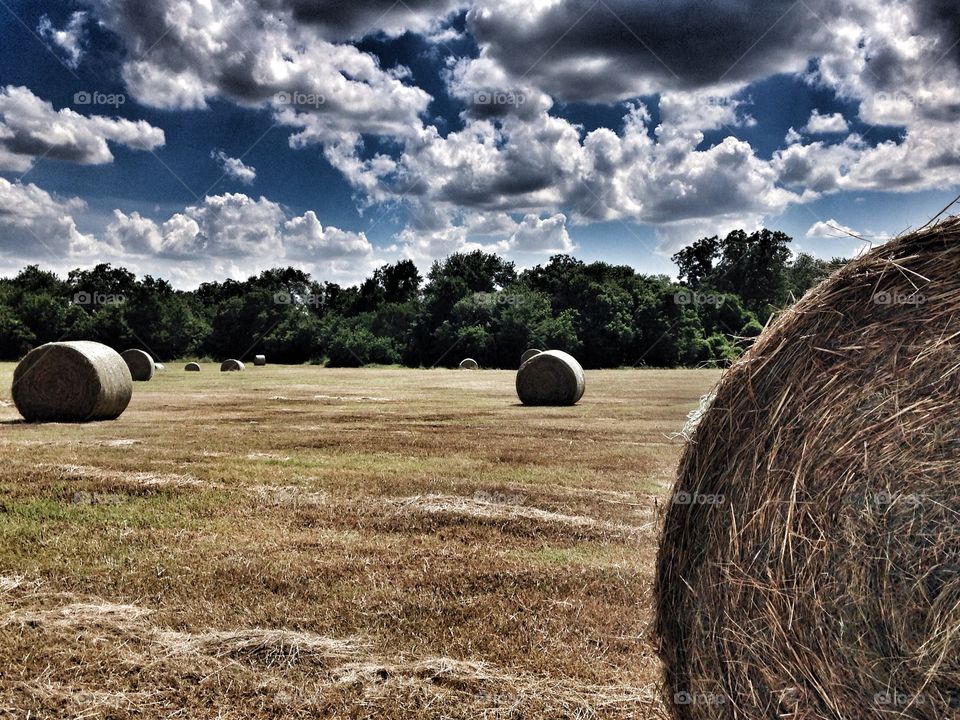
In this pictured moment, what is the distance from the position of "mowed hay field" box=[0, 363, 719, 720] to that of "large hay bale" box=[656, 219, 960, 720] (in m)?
0.52

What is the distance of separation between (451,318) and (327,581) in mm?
55743

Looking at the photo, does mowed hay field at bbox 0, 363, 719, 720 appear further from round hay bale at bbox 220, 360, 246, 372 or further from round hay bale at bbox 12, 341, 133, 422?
round hay bale at bbox 220, 360, 246, 372

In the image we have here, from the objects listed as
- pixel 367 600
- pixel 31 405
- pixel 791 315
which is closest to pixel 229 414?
pixel 31 405

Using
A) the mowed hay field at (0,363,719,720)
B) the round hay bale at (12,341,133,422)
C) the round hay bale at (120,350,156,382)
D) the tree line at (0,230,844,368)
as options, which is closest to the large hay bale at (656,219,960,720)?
the mowed hay field at (0,363,719,720)

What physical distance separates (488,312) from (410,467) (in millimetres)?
49064

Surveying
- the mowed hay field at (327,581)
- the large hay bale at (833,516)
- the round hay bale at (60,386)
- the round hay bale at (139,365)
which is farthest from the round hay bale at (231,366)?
the large hay bale at (833,516)

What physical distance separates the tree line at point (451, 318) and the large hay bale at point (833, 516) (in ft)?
146

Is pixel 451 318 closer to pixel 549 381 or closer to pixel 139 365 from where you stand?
pixel 139 365

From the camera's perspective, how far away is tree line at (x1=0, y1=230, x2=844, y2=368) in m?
57.2

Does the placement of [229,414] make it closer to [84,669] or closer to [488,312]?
[84,669]

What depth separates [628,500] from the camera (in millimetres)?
8219

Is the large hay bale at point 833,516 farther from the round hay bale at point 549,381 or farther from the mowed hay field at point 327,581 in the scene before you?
the round hay bale at point 549,381

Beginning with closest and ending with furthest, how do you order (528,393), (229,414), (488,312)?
(229,414)
(528,393)
(488,312)

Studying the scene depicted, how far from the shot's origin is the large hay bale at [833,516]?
10.6 ft
